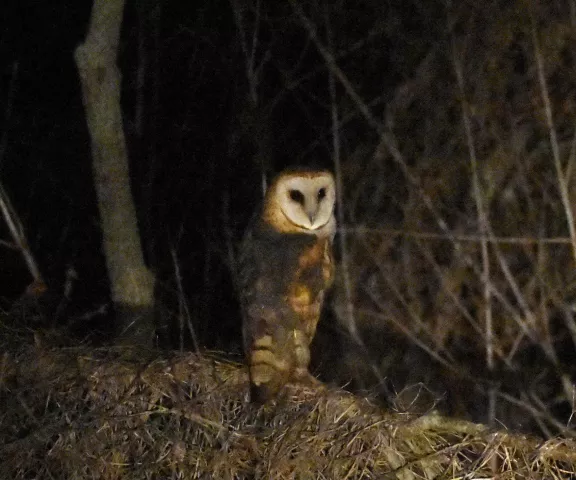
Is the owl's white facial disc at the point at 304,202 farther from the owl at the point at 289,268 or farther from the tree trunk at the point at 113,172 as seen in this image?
the tree trunk at the point at 113,172

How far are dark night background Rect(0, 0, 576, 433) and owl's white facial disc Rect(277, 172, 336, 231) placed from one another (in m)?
0.70

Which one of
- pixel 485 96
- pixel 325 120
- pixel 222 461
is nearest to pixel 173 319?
pixel 325 120

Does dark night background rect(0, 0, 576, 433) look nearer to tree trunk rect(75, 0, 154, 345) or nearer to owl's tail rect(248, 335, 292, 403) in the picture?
tree trunk rect(75, 0, 154, 345)

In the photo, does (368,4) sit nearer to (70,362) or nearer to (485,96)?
(485,96)

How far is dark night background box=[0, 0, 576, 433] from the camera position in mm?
4504

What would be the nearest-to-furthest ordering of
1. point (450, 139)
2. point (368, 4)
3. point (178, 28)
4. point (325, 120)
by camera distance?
point (450, 139) → point (368, 4) → point (325, 120) → point (178, 28)

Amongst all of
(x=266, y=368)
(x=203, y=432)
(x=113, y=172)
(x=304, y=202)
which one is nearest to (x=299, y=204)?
(x=304, y=202)

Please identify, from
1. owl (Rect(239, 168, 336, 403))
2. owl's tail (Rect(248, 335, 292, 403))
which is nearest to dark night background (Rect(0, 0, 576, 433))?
owl (Rect(239, 168, 336, 403))

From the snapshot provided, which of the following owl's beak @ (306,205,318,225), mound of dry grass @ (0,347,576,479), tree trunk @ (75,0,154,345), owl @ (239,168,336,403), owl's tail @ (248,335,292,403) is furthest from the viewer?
tree trunk @ (75,0,154,345)

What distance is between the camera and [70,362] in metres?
3.08

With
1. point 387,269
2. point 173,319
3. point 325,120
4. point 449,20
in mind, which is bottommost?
point 173,319

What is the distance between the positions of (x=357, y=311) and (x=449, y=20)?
183 centimetres

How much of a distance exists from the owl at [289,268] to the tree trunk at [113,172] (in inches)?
27.4

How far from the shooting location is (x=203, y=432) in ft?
9.14
